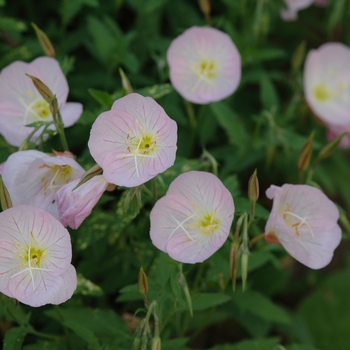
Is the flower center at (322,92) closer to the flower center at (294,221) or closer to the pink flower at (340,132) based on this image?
the pink flower at (340,132)

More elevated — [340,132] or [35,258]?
[35,258]

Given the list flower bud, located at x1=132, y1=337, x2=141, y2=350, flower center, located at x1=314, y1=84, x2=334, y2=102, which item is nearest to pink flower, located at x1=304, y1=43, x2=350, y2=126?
flower center, located at x1=314, y1=84, x2=334, y2=102

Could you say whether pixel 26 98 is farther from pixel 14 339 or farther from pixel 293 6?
pixel 293 6

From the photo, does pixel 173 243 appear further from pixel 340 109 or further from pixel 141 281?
pixel 340 109

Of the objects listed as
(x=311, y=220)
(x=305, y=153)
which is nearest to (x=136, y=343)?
(x=311, y=220)

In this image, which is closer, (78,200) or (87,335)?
(78,200)

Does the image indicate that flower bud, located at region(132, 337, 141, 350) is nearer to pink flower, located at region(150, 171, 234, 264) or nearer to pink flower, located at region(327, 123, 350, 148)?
pink flower, located at region(150, 171, 234, 264)

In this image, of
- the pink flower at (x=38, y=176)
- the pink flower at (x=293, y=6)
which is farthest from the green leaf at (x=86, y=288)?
the pink flower at (x=293, y=6)
